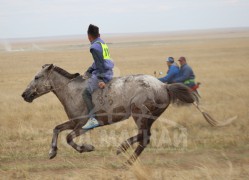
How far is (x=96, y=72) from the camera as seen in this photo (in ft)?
24.2

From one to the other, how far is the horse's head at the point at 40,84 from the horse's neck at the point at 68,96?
0.13 meters

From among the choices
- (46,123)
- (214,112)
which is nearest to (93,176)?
(46,123)

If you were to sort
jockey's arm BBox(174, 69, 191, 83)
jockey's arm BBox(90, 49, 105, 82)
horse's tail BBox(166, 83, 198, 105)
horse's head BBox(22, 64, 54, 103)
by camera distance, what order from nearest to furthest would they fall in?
jockey's arm BBox(90, 49, 105, 82) → horse's tail BBox(166, 83, 198, 105) → horse's head BBox(22, 64, 54, 103) → jockey's arm BBox(174, 69, 191, 83)

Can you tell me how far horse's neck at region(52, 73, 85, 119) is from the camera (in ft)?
24.5

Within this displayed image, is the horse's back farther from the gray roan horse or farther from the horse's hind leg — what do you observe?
the horse's hind leg

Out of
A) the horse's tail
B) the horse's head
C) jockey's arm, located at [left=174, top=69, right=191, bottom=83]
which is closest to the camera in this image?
the horse's tail

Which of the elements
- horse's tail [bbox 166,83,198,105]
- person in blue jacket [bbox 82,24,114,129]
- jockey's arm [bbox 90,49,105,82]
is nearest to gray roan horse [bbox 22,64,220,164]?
horse's tail [bbox 166,83,198,105]

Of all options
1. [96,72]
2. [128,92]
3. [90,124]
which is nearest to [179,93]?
[128,92]

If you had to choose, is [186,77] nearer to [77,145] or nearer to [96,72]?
[96,72]

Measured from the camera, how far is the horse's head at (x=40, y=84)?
25.3 feet

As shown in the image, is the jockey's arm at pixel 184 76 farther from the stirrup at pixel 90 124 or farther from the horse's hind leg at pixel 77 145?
the horse's hind leg at pixel 77 145

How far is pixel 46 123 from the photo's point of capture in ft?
39.2

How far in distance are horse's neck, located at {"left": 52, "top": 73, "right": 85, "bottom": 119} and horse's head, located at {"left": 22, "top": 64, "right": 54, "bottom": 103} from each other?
0.13 metres

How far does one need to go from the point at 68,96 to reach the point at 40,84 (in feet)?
1.93
